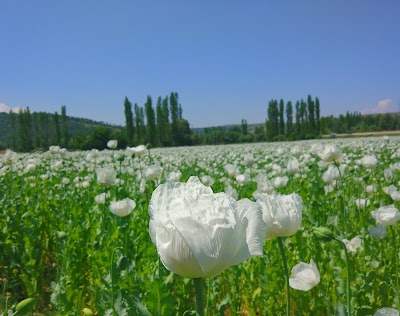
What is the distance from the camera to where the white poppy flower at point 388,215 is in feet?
8.73

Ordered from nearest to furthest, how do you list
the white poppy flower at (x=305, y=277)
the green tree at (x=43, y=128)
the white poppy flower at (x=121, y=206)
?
1. the white poppy flower at (x=305, y=277)
2. the white poppy flower at (x=121, y=206)
3. the green tree at (x=43, y=128)

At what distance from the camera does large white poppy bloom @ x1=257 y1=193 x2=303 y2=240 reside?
1468 mm

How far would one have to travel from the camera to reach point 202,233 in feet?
2.69

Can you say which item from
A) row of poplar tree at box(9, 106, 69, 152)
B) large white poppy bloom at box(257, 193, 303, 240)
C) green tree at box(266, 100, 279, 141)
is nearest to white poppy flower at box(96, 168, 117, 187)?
large white poppy bloom at box(257, 193, 303, 240)

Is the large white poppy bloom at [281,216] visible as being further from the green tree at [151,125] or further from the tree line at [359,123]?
the tree line at [359,123]

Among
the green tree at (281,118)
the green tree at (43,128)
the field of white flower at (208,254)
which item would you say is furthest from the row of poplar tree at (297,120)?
the field of white flower at (208,254)

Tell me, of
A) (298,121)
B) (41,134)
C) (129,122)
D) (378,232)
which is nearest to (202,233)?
(378,232)

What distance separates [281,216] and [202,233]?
2.36ft

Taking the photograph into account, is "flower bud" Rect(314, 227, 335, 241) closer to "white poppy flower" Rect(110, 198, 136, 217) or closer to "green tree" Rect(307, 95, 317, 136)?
"white poppy flower" Rect(110, 198, 136, 217)

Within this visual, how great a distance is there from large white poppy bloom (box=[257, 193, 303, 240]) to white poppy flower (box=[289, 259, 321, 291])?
289 mm

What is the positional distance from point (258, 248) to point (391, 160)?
10149 mm

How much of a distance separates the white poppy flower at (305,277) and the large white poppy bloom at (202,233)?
0.90m

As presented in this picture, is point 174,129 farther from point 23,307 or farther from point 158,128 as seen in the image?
point 23,307

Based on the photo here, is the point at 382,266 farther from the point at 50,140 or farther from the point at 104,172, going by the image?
the point at 50,140
